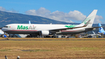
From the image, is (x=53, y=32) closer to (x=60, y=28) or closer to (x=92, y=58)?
(x=60, y=28)

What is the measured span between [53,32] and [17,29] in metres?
15.6

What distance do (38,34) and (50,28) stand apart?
5.84 meters

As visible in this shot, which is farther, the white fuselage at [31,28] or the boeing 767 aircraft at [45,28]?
the boeing 767 aircraft at [45,28]

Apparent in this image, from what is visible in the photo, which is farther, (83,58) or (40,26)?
(40,26)

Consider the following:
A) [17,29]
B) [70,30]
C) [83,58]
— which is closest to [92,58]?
[83,58]

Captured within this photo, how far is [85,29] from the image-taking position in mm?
79562

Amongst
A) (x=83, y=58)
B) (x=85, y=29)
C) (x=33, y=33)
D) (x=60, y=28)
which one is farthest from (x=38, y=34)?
(x=83, y=58)

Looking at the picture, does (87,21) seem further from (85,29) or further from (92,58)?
(92,58)

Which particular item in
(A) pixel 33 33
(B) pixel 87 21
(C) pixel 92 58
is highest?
(B) pixel 87 21

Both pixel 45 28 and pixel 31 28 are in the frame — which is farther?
pixel 45 28

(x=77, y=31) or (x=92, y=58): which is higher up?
(x=77, y=31)

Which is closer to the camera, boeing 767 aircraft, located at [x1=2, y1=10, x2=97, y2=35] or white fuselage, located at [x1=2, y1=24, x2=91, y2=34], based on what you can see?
white fuselage, located at [x1=2, y1=24, x2=91, y2=34]

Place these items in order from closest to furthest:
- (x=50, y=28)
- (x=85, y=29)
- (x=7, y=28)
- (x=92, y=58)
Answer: (x=92, y=58)
(x=7, y=28)
(x=50, y=28)
(x=85, y=29)

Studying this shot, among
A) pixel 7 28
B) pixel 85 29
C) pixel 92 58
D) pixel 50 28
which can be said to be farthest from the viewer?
pixel 85 29
